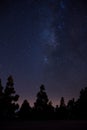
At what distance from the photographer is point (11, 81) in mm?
47219

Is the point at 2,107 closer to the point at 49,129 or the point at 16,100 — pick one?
the point at 16,100

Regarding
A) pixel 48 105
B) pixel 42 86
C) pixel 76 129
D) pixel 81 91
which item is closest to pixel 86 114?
pixel 81 91

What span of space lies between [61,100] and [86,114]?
36.9 metres

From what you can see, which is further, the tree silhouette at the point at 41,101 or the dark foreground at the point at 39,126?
the tree silhouette at the point at 41,101

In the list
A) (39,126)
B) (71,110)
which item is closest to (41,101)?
(71,110)

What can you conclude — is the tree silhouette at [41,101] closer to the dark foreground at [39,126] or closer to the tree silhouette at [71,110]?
the tree silhouette at [71,110]

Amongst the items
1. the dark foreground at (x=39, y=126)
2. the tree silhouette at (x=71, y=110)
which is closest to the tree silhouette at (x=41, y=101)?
the tree silhouette at (x=71, y=110)

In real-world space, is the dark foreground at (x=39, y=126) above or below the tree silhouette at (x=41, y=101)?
below

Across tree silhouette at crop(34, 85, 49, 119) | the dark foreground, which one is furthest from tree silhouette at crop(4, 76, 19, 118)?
the dark foreground

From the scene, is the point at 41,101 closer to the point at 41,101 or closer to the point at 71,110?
the point at 41,101

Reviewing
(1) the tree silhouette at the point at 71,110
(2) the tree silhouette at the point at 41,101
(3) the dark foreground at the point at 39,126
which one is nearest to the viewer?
(3) the dark foreground at the point at 39,126

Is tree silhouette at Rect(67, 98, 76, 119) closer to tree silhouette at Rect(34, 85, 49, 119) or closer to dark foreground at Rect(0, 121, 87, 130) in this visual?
tree silhouette at Rect(34, 85, 49, 119)

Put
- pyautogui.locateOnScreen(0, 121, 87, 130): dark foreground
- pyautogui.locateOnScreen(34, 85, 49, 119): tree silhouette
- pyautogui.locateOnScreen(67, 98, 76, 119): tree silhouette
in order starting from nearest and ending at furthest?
pyautogui.locateOnScreen(0, 121, 87, 130): dark foreground, pyautogui.locateOnScreen(67, 98, 76, 119): tree silhouette, pyautogui.locateOnScreen(34, 85, 49, 119): tree silhouette

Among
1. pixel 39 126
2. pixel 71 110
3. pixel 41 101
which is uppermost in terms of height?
pixel 41 101
